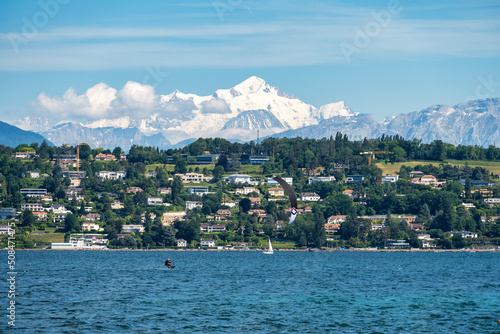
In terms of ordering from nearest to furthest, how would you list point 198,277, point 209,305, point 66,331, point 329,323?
point 66,331 < point 329,323 < point 209,305 < point 198,277

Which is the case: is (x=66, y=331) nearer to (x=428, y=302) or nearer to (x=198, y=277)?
(x=428, y=302)

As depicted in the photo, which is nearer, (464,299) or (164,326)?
A: (164,326)

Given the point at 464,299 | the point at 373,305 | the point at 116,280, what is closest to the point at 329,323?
the point at 373,305

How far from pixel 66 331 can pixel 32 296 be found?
21.3 meters

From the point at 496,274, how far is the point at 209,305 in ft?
186

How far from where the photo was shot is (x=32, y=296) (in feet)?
247

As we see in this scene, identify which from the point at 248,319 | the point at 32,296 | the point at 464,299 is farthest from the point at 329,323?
the point at 32,296

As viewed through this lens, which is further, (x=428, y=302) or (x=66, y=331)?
(x=428, y=302)

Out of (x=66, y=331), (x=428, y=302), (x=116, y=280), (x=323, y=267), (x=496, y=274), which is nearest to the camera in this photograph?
(x=66, y=331)

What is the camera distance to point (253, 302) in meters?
72.1

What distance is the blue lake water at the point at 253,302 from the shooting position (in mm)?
58781

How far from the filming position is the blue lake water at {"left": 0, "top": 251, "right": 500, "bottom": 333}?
58781 mm

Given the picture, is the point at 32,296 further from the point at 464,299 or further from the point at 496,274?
the point at 496,274

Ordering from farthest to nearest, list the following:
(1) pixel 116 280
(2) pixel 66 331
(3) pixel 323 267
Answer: (3) pixel 323 267 → (1) pixel 116 280 → (2) pixel 66 331
